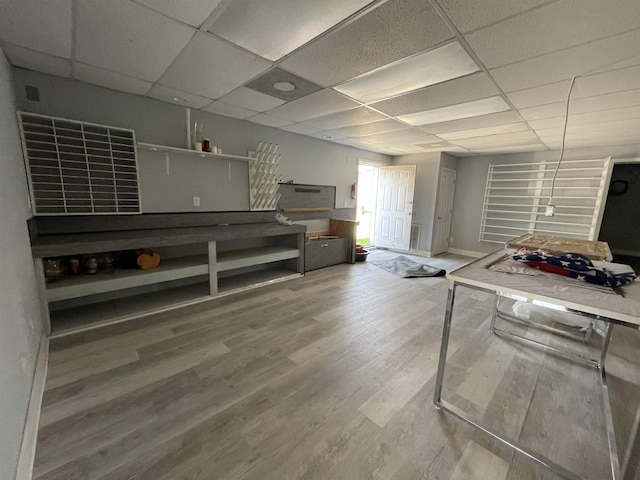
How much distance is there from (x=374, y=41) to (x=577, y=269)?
1.85 meters

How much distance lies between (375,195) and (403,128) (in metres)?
2.83

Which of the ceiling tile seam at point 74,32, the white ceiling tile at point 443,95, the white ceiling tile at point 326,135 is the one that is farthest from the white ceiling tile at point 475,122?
the ceiling tile seam at point 74,32

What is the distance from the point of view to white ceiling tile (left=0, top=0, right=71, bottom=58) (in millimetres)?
1421

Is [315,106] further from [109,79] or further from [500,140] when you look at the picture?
[500,140]

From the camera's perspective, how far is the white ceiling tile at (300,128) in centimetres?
379

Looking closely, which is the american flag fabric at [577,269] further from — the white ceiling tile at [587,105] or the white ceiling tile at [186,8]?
the white ceiling tile at [186,8]

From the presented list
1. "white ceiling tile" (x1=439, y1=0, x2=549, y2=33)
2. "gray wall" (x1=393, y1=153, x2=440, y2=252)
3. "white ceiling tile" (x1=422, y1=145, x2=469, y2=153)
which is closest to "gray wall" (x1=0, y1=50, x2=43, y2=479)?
"white ceiling tile" (x1=439, y1=0, x2=549, y2=33)

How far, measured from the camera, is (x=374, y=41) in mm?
1662

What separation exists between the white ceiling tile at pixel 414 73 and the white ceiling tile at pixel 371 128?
95 cm

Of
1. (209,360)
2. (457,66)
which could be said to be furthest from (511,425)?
(457,66)

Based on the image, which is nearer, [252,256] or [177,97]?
[177,97]

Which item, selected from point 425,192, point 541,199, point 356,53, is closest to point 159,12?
point 356,53

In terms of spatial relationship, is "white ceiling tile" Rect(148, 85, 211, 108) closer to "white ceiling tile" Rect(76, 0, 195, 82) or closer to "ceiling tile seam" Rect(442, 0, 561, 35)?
"white ceiling tile" Rect(76, 0, 195, 82)

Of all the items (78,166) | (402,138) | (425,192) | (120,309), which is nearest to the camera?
(78,166)
